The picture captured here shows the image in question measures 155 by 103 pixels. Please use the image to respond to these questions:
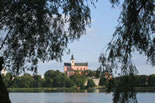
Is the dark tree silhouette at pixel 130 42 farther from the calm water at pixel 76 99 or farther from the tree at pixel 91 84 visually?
the tree at pixel 91 84

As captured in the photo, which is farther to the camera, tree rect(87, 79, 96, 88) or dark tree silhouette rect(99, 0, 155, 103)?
tree rect(87, 79, 96, 88)

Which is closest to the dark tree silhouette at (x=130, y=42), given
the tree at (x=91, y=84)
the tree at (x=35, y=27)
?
the tree at (x=35, y=27)

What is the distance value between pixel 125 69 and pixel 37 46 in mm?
1861

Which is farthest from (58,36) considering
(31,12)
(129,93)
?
(129,93)

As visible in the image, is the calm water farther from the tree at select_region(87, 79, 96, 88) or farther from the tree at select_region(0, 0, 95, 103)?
the tree at select_region(87, 79, 96, 88)

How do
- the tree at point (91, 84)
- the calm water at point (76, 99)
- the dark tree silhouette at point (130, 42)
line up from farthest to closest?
1. the tree at point (91, 84)
2. the calm water at point (76, 99)
3. the dark tree silhouette at point (130, 42)

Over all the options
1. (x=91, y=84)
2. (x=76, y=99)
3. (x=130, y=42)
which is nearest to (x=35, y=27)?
(x=130, y=42)

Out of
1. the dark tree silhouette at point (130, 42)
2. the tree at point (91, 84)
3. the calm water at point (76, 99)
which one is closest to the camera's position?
the dark tree silhouette at point (130, 42)

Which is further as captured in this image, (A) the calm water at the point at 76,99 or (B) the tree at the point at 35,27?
(A) the calm water at the point at 76,99

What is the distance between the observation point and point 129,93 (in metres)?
4.27

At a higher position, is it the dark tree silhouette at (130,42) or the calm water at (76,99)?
the dark tree silhouette at (130,42)

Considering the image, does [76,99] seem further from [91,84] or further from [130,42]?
[91,84]

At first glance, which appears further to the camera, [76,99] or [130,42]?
[76,99]

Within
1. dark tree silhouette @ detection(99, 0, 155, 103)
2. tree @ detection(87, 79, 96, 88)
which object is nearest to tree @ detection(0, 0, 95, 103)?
dark tree silhouette @ detection(99, 0, 155, 103)
